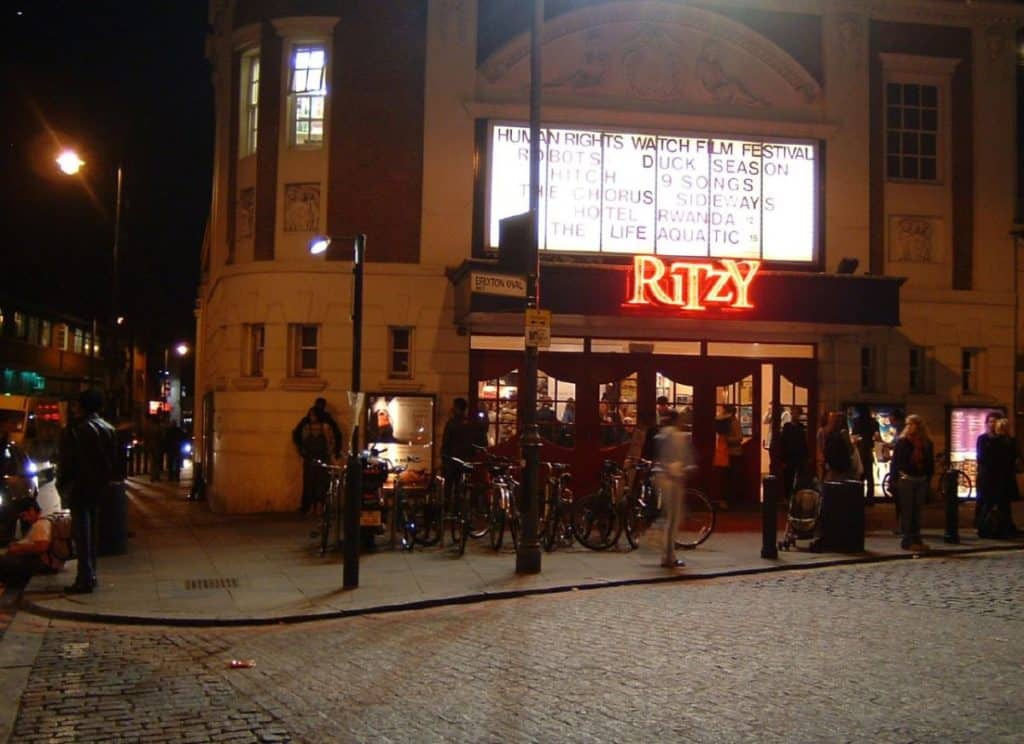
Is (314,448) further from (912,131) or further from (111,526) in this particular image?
(912,131)

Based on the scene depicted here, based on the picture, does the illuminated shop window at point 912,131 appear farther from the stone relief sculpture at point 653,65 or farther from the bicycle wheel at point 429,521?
the bicycle wheel at point 429,521

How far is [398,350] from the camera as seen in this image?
17.8 m

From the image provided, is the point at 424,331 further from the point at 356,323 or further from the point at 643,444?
the point at 356,323

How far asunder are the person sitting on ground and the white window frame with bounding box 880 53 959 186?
1507 cm

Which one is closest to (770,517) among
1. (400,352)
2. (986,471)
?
(986,471)

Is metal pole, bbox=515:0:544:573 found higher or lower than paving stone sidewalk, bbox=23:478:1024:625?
higher

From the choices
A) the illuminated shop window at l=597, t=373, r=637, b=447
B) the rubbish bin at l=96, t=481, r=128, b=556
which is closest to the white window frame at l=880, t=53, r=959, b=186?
the illuminated shop window at l=597, t=373, r=637, b=447

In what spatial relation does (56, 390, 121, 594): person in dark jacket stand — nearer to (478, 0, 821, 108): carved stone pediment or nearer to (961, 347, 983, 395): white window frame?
(478, 0, 821, 108): carved stone pediment

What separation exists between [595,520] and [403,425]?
5254 mm

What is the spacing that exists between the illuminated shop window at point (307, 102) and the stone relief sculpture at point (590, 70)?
3.97m

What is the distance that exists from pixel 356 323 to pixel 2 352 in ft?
153

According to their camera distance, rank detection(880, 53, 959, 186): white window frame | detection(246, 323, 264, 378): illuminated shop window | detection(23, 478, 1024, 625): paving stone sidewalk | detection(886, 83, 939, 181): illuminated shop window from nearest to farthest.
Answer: detection(23, 478, 1024, 625): paving stone sidewalk → detection(246, 323, 264, 378): illuminated shop window → detection(880, 53, 959, 186): white window frame → detection(886, 83, 939, 181): illuminated shop window

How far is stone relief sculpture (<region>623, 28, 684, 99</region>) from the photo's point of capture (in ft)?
60.3

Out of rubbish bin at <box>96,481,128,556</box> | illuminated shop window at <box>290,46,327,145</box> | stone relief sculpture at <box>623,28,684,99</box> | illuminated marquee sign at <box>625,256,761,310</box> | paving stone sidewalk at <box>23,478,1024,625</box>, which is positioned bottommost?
paving stone sidewalk at <box>23,478,1024,625</box>
